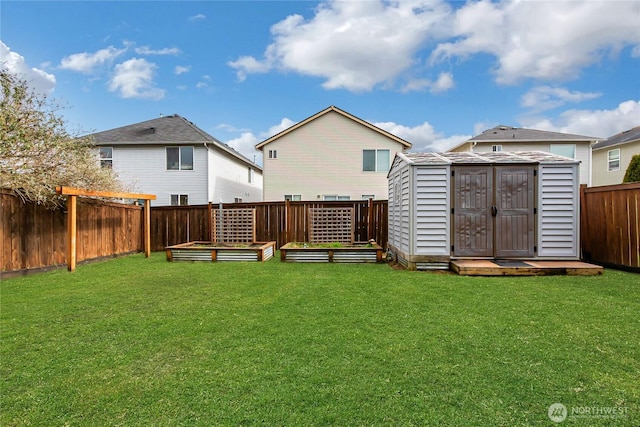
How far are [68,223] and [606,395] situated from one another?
8613mm

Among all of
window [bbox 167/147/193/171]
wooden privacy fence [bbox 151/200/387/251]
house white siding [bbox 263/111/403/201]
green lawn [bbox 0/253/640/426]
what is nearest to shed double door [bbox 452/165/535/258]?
green lawn [bbox 0/253/640/426]

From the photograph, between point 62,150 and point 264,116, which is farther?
point 264,116

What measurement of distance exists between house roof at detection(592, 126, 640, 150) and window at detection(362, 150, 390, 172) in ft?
45.7

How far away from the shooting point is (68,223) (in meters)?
6.82

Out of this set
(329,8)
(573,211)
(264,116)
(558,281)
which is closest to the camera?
(558,281)

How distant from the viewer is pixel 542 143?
1733cm

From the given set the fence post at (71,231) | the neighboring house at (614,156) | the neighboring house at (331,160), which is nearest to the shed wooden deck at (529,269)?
the fence post at (71,231)

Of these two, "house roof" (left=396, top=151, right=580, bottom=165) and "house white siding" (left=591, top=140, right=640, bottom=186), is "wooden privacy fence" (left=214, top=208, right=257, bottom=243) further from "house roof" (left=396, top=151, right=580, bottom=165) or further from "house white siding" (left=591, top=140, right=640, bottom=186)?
"house white siding" (left=591, top=140, right=640, bottom=186)

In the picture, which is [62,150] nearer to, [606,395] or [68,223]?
[68,223]

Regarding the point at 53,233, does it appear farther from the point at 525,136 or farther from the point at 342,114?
the point at 525,136

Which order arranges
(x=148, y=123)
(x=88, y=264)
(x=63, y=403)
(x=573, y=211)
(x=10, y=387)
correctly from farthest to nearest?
(x=148, y=123) → (x=88, y=264) → (x=573, y=211) → (x=10, y=387) → (x=63, y=403)

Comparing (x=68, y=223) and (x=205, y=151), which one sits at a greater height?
(x=205, y=151)

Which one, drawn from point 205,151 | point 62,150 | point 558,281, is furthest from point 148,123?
point 558,281

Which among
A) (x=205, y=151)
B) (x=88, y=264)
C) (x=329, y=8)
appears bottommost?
(x=88, y=264)
